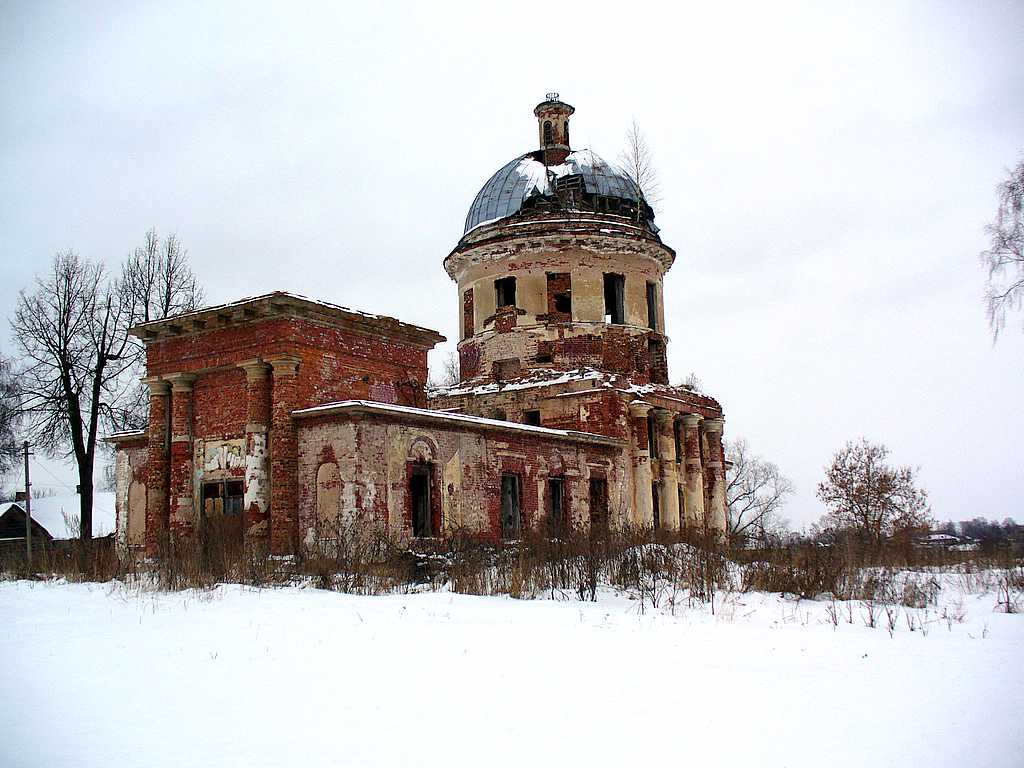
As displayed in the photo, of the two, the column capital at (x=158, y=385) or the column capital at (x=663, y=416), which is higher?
the column capital at (x=158, y=385)

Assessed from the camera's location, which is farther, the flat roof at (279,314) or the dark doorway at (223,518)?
the flat roof at (279,314)

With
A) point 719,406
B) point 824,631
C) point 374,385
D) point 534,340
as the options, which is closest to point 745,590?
point 824,631

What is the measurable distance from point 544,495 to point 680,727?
1635cm

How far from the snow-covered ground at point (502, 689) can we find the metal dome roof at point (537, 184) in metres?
19.8

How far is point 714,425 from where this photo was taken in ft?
95.9

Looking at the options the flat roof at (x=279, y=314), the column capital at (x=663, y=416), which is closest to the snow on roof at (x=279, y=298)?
the flat roof at (x=279, y=314)

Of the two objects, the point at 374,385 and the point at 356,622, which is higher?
the point at 374,385

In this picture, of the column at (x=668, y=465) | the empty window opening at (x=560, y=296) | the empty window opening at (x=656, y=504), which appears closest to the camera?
the empty window opening at (x=656, y=504)

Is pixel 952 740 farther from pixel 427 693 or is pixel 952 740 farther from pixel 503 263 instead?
pixel 503 263

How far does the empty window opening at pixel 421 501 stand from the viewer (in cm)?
1823

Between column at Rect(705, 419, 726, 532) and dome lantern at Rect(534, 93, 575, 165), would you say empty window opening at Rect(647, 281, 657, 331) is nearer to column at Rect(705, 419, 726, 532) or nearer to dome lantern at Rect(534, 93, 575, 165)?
column at Rect(705, 419, 726, 532)

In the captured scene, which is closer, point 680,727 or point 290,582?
point 680,727

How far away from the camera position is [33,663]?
7516 millimetres

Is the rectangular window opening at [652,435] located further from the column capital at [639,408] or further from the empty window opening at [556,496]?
the empty window opening at [556,496]
